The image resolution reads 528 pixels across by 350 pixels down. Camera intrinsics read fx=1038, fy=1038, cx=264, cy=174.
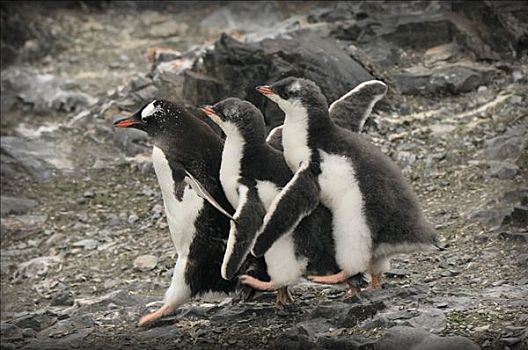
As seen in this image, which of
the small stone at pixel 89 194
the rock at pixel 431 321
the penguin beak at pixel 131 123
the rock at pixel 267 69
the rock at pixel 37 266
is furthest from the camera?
the small stone at pixel 89 194

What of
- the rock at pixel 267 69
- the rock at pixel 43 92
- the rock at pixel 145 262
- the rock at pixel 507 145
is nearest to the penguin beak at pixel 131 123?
the rock at pixel 145 262

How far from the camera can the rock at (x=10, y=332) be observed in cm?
499

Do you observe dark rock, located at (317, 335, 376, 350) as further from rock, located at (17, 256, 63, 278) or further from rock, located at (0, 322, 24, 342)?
rock, located at (17, 256, 63, 278)

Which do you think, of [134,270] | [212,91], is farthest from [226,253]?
[212,91]

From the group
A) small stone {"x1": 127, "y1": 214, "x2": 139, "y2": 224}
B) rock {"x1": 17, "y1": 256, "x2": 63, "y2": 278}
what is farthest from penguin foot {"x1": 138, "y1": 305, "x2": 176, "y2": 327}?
small stone {"x1": 127, "y1": 214, "x2": 139, "y2": 224}

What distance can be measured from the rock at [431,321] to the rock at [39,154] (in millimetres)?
4134

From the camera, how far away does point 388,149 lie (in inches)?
286

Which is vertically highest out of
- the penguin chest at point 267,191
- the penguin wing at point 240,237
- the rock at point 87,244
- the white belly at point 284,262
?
the penguin chest at point 267,191

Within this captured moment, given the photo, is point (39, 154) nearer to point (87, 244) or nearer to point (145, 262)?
point (87, 244)

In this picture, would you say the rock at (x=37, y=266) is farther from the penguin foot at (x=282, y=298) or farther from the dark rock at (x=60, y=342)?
the penguin foot at (x=282, y=298)

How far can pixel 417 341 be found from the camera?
13.5ft

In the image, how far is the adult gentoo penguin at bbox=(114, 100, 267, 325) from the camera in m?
4.96

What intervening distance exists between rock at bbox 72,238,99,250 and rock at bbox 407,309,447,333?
297 centimetres

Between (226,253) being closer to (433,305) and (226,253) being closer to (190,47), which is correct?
(433,305)
